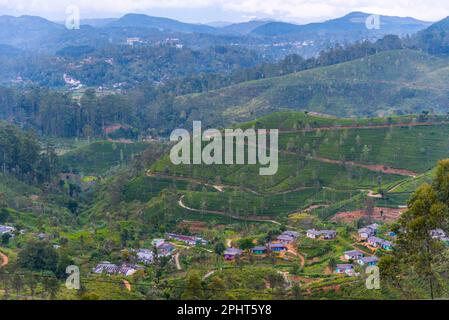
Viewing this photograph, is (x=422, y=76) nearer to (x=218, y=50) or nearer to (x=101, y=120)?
(x=101, y=120)

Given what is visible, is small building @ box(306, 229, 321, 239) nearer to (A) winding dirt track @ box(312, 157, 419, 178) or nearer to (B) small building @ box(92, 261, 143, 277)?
(B) small building @ box(92, 261, 143, 277)

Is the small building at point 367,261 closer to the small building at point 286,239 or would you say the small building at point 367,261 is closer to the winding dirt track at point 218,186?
the small building at point 286,239

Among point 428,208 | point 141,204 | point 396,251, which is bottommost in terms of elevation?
point 141,204

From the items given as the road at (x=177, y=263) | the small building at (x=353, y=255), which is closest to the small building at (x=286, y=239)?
the small building at (x=353, y=255)

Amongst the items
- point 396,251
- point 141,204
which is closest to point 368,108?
point 141,204

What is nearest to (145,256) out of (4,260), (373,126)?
(4,260)
